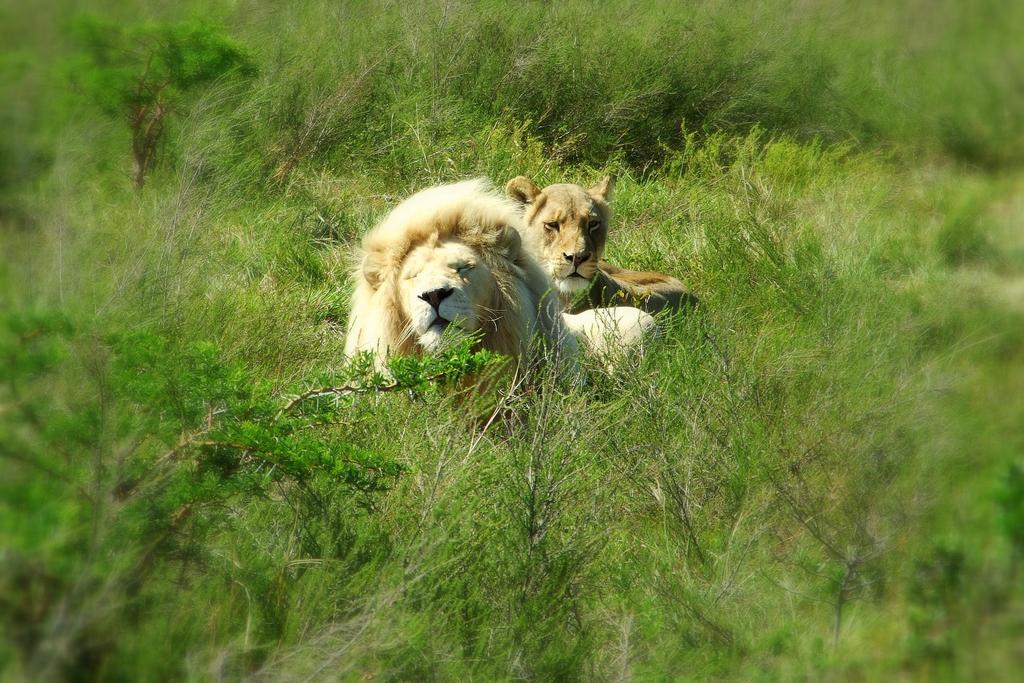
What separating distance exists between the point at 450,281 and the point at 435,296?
119mm

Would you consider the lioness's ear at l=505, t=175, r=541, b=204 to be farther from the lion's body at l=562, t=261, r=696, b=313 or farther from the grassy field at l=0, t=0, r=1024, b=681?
the grassy field at l=0, t=0, r=1024, b=681

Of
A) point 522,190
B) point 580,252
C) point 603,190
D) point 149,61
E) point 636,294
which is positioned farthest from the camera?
point 603,190

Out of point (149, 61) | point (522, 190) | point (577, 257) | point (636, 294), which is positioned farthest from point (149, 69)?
point (636, 294)

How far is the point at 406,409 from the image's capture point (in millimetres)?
4926

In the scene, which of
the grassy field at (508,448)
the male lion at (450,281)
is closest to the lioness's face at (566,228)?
the grassy field at (508,448)

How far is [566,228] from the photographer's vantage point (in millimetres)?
7969

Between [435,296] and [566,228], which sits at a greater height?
[435,296]

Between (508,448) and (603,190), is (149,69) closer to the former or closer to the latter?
(603,190)

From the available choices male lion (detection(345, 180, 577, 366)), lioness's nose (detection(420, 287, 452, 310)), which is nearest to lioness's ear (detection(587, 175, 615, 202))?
male lion (detection(345, 180, 577, 366))

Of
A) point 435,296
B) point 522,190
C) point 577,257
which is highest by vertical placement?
point 435,296

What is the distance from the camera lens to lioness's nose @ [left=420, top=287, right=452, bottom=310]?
17.4 feet

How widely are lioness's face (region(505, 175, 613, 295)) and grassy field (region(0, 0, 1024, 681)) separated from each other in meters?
Answer: 0.88

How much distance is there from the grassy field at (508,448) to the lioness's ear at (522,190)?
54.7 inches

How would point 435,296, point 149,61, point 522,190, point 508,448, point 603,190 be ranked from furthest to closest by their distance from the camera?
point 603,190 → point 522,190 → point 149,61 → point 435,296 → point 508,448
